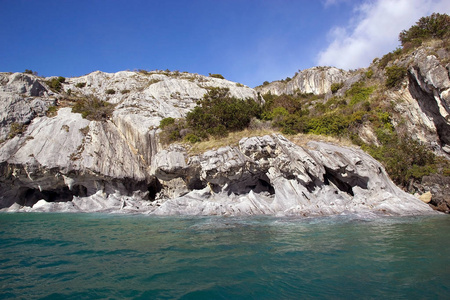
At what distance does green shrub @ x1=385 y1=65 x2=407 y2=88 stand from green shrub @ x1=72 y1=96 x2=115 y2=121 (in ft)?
112

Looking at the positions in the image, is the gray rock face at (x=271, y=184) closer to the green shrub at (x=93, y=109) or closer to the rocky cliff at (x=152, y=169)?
the rocky cliff at (x=152, y=169)

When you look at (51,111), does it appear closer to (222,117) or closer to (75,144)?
(75,144)

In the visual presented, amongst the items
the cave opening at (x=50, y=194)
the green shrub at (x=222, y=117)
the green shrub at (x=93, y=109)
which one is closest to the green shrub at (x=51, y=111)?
the green shrub at (x=93, y=109)

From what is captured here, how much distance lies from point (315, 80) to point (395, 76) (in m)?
32.0

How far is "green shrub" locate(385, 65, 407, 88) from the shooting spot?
26422mm

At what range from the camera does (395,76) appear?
26828 mm

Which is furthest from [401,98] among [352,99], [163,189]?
[163,189]

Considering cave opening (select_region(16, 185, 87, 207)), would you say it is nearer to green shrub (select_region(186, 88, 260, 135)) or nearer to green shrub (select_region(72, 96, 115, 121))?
green shrub (select_region(72, 96, 115, 121))

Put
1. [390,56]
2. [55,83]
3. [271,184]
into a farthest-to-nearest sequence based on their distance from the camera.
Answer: [55,83] → [390,56] → [271,184]

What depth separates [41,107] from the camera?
3272 centimetres

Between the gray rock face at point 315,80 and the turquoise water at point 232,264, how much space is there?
48119mm

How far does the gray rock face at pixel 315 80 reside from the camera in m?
54.8

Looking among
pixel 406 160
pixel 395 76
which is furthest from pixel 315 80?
pixel 406 160

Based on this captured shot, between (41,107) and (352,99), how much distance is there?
129ft
